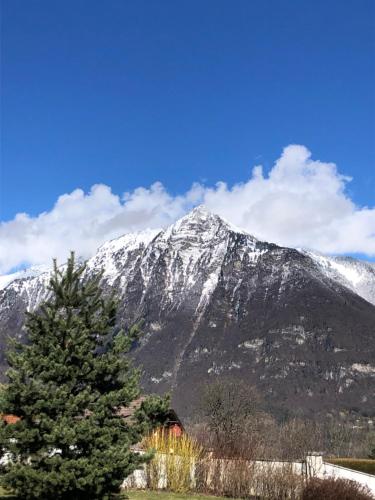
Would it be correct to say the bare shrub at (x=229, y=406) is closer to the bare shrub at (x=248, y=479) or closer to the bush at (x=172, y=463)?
the bare shrub at (x=248, y=479)

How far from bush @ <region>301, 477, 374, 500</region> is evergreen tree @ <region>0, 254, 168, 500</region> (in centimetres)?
1001

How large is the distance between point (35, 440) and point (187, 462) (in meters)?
13.6

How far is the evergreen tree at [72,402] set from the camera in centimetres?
1770

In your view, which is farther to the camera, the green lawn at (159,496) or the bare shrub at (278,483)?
the bare shrub at (278,483)

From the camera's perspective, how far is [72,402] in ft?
59.6

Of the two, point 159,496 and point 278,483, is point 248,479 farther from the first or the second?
point 159,496

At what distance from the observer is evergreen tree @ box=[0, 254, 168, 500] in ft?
58.1

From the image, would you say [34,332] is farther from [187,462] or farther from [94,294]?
[187,462]

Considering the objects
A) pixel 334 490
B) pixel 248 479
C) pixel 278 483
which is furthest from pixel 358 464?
pixel 334 490

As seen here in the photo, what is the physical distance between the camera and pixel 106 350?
2052 centimetres

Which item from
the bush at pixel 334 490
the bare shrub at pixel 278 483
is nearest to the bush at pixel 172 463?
the bare shrub at pixel 278 483

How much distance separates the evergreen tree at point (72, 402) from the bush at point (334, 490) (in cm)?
1001

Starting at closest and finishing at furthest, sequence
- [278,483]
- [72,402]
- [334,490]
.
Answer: [72,402] → [334,490] → [278,483]

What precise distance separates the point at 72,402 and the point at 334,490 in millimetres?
13724
